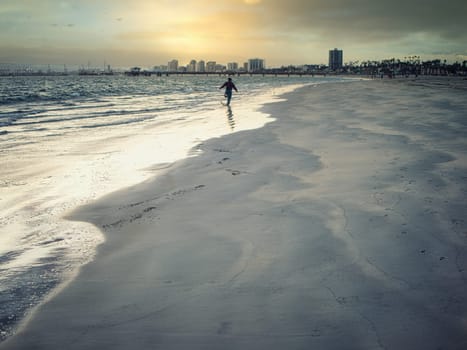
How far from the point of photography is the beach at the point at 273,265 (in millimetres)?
2576

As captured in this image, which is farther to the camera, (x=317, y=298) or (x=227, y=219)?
(x=227, y=219)

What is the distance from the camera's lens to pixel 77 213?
5156 millimetres

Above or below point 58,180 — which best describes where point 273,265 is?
below

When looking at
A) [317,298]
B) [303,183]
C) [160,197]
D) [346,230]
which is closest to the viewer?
[317,298]

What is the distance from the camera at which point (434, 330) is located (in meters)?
2.52

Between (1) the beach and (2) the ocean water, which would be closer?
(1) the beach

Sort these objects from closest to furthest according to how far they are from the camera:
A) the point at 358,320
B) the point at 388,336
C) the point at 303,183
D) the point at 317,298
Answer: the point at 388,336 → the point at 358,320 → the point at 317,298 → the point at 303,183

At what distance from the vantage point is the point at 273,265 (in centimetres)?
353

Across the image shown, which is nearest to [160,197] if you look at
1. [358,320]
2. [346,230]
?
[346,230]

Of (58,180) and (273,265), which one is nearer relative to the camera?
(273,265)

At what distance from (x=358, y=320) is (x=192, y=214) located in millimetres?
2813

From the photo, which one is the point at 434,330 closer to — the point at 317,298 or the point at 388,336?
the point at 388,336

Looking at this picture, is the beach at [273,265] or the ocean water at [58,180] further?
the ocean water at [58,180]

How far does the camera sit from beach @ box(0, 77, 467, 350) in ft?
8.45
